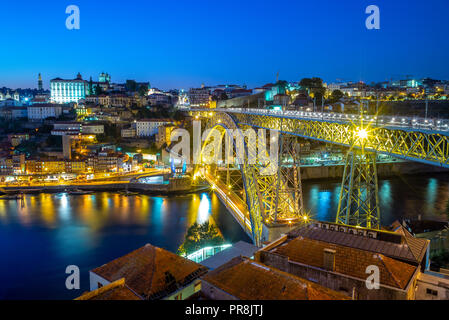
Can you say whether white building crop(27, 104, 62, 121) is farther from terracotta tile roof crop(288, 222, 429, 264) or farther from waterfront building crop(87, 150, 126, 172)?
terracotta tile roof crop(288, 222, 429, 264)

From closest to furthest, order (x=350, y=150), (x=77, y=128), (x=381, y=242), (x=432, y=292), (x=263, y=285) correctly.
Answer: (x=263, y=285) < (x=432, y=292) < (x=381, y=242) < (x=350, y=150) < (x=77, y=128)

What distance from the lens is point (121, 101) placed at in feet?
106

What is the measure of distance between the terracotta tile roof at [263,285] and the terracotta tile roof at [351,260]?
1.54 ft

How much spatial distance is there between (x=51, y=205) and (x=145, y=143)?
946 centimetres

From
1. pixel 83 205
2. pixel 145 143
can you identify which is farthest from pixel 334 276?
pixel 145 143

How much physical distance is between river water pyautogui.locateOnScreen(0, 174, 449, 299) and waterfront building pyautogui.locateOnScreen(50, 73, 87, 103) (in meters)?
25.0

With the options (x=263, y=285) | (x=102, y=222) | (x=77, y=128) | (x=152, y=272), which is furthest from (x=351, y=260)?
(x=77, y=128)

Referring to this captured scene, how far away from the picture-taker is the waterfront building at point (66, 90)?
1523 inches

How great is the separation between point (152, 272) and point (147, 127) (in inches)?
882

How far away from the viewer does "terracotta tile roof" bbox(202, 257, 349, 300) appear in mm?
2496

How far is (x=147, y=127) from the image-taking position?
2516 cm

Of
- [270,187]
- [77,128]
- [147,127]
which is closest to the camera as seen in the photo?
[270,187]

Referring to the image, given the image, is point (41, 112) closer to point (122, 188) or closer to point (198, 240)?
point (122, 188)

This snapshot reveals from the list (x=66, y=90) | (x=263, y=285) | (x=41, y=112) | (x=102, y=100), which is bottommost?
(x=263, y=285)
